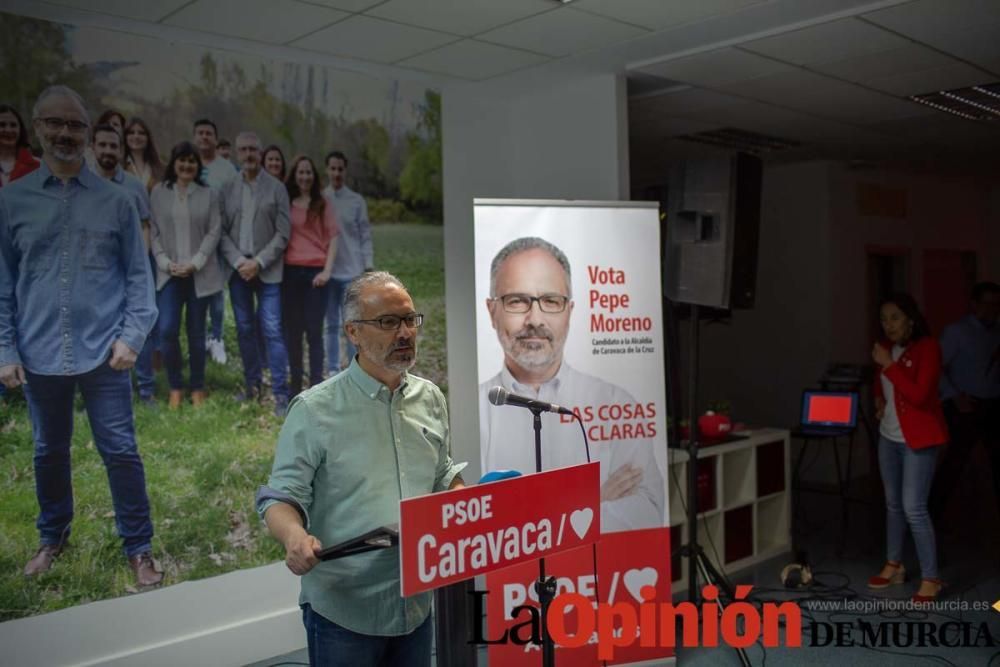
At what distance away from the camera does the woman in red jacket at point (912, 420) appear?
4492mm

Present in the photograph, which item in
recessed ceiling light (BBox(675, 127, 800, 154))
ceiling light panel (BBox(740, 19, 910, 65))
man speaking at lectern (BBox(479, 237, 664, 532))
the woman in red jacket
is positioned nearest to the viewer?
man speaking at lectern (BBox(479, 237, 664, 532))

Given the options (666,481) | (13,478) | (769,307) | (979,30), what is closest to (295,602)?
(13,478)

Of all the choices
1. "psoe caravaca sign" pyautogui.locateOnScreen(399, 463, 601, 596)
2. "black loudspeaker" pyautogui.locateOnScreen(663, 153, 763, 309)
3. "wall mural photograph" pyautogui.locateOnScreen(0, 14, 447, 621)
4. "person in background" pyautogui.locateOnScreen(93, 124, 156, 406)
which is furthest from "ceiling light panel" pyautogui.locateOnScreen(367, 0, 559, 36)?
"psoe caravaca sign" pyautogui.locateOnScreen(399, 463, 601, 596)

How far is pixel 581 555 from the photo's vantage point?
3.77 metres

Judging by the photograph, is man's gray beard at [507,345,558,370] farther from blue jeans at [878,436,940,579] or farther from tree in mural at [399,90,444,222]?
blue jeans at [878,436,940,579]

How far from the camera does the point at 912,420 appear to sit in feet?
14.8

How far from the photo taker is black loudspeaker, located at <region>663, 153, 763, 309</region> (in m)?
4.07

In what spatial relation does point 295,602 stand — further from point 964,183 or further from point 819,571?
point 964,183

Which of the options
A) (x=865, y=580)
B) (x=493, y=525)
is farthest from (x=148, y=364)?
(x=865, y=580)

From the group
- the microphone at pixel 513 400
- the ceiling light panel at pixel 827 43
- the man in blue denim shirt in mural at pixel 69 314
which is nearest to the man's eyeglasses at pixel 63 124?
the man in blue denim shirt in mural at pixel 69 314

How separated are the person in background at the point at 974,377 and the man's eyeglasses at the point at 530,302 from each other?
347 cm

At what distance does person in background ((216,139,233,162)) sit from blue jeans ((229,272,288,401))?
0.55 meters

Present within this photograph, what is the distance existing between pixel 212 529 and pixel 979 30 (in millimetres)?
4206

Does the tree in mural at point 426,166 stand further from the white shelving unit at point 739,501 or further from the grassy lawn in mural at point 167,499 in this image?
the white shelving unit at point 739,501
